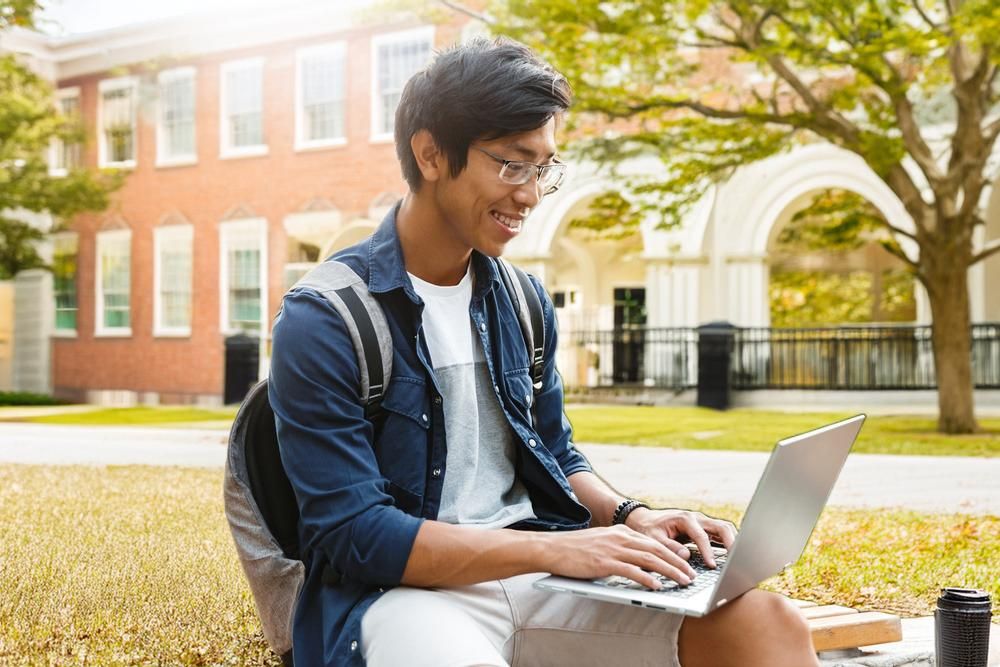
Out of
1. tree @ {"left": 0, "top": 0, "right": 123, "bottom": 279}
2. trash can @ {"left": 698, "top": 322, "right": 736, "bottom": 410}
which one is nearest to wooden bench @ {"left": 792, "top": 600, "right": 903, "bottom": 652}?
trash can @ {"left": 698, "top": 322, "right": 736, "bottom": 410}

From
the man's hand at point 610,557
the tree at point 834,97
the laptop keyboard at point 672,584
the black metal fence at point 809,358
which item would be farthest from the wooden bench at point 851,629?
the black metal fence at point 809,358

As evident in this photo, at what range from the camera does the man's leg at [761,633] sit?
82.8 inches

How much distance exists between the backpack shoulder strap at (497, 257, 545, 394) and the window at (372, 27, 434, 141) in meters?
21.0

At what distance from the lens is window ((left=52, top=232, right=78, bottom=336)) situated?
26906 mm

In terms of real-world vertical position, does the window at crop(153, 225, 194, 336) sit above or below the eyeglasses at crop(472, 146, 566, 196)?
above

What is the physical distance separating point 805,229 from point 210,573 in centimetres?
2003

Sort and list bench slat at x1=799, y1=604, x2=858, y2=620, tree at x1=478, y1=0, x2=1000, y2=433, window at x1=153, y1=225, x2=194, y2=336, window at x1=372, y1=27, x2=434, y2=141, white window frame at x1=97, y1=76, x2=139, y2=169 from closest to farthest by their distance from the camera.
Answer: bench slat at x1=799, y1=604, x2=858, y2=620 → tree at x1=478, y1=0, x2=1000, y2=433 → window at x1=372, y1=27, x2=434, y2=141 → window at x1=153, y1=225, x2=194, y2=336 → white window frame at x1=97, y1=76, x2=139, y2=169

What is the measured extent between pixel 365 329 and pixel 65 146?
27247 mm

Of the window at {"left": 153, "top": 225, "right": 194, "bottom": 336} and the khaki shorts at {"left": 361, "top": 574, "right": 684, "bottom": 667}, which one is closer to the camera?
the khaki shorts at {"left": 361, "top": 574, "right": 684, "bottom": 667}

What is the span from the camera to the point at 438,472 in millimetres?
2262

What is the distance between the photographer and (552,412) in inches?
106

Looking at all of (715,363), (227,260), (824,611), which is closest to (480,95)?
(824,611)

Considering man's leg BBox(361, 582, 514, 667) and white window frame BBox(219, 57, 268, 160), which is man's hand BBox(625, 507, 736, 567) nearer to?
man's leg BBox(361, 582, 514, 667)

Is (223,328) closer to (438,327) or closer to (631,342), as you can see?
(631,342)
